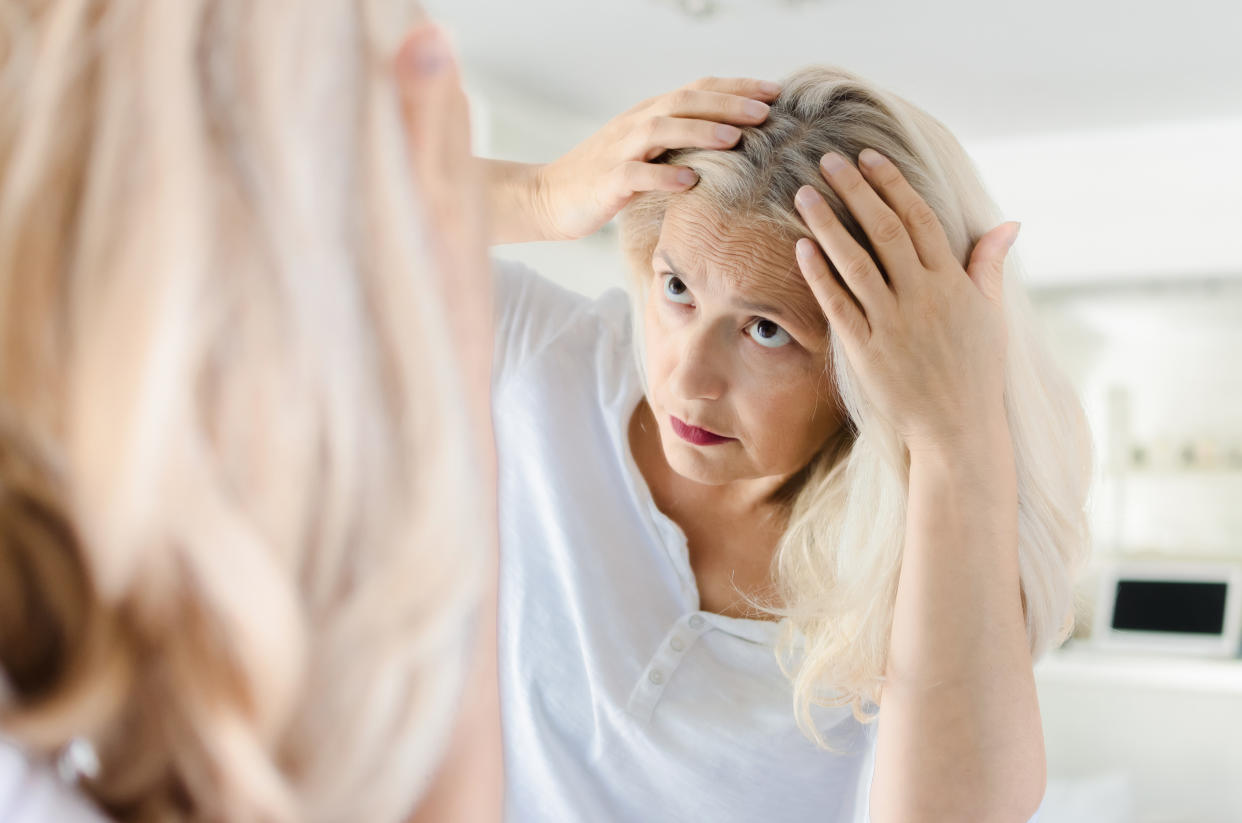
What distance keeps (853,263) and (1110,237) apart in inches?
125

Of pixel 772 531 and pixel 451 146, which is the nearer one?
pixel 451 146

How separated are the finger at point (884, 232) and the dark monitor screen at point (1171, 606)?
303 cm

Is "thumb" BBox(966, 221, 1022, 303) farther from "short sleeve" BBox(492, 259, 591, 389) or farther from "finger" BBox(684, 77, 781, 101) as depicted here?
"short sleeve" BBox(492, 259, 591, 389)

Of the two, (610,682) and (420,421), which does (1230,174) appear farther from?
(420,421)

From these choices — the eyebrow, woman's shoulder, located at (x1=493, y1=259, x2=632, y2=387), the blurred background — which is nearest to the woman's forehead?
the eyebrow

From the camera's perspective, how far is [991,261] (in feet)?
2.80

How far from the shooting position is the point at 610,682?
3.24 feet

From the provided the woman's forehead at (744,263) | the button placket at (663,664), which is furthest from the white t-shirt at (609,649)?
the woman's forehead at (744,263)

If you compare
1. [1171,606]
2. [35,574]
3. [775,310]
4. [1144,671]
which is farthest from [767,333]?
[1171,606]

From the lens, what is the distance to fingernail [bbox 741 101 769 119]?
898mm

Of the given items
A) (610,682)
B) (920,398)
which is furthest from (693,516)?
(920,398)

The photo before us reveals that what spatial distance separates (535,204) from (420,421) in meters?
0.77

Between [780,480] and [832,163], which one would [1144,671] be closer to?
[780,480]

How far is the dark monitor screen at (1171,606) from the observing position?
3.21m
